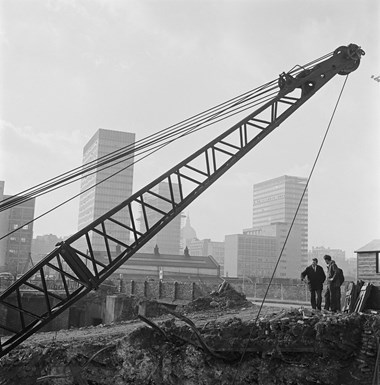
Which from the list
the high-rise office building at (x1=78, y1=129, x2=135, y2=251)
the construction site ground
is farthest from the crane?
the high-rise office building at (x1=78, y1=129, x2=135, y2=251)

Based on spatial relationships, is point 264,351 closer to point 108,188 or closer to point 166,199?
point 166,199

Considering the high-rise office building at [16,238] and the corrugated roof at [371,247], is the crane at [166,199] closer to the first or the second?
the corrugated roof at [371,247]

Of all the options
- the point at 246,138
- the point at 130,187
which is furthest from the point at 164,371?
the point at 130,187

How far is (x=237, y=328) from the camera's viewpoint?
12.5 metres

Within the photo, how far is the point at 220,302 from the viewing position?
820 inches

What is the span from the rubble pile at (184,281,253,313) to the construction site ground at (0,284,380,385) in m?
6.92

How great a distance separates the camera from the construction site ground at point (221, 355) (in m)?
11.4

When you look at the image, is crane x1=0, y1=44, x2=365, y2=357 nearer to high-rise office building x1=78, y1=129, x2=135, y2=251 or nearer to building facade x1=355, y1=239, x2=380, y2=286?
building facade x1=355, y1=239, x2=380, y2=286

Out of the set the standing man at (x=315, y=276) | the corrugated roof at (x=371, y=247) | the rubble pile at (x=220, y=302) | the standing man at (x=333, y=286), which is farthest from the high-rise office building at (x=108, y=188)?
the standing man at (x=333, y=286)

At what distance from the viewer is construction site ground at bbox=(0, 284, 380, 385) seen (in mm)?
11422

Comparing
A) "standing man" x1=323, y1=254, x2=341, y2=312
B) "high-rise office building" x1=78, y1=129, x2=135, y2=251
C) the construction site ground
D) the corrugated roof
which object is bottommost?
the construction site ground

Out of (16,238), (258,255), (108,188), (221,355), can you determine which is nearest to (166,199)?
(221,355)

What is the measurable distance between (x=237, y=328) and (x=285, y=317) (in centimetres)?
138

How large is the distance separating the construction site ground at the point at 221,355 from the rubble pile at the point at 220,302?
6.92 m
